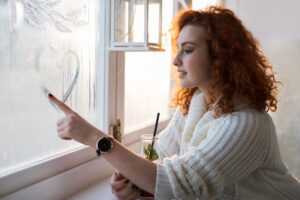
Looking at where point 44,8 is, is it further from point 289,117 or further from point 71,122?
point 289,117

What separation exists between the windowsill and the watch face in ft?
1.04

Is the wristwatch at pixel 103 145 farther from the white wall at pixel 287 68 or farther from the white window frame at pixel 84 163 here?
the white wall at pixel 287 68

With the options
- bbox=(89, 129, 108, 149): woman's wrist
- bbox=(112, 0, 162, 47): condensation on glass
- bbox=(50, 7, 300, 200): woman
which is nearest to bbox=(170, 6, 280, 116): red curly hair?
bbox=(50, 7, 300, 200): woman

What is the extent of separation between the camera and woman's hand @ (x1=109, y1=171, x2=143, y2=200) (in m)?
1.02

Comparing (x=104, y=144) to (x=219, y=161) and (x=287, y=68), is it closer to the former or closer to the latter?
(x=219, y=161)

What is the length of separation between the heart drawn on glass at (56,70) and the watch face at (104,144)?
33 centimetres

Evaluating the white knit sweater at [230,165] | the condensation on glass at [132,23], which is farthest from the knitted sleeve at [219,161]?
the condensation on glass at [132,23]

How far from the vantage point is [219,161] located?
88 centimetres

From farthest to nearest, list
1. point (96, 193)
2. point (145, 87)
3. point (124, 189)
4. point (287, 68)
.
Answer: point (145, 87)
point (287, 68)
point (96, 193)
point (124, 189)

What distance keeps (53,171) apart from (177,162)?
48 centimetres

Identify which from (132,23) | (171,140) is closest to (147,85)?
(171,140)

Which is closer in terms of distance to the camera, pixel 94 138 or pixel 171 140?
pixel 94 138

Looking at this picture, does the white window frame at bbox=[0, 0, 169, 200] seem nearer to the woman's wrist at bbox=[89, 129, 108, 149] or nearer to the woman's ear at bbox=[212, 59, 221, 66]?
the woman's wrist at bbox=[89, 129, 108, 149]

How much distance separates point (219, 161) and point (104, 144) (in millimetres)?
326
